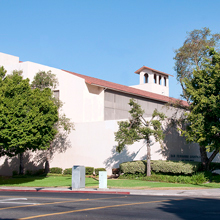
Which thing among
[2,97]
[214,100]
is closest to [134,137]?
[214,100]

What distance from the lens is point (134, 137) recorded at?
25.6 meters

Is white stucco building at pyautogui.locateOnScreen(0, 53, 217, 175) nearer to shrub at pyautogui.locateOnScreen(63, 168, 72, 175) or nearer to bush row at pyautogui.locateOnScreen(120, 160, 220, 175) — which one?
shrub at pyautogui.locateOnScreen(63, 168, 72, 175)

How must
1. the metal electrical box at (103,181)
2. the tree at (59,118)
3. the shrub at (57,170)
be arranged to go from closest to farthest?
1. the metal electrical box at (103,181)
2. the tree at (59,118)
3. the shrub at (57,170)

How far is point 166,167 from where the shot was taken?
2553cm

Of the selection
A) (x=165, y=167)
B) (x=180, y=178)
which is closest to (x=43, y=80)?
(x=165, y=167)

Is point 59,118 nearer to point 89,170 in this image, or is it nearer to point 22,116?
point 89,170

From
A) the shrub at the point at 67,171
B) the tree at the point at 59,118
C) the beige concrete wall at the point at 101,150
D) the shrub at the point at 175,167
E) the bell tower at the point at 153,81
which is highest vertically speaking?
the bell tower at the point at 153,81

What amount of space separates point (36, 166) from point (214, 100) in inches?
869

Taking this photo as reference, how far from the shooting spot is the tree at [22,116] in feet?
76.8

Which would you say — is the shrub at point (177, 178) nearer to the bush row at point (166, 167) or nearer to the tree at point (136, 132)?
the bush row at point (166, 167)

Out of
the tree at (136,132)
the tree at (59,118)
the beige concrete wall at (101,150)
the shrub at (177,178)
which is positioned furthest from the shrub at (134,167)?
the tree at (59,118)

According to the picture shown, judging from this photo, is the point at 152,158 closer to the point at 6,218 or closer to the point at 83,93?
the point at 83,93

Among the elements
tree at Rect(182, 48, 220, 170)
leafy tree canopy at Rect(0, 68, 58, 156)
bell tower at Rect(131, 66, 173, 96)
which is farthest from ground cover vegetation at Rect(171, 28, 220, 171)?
bell tower at Rect(131, 66, 173, 96)

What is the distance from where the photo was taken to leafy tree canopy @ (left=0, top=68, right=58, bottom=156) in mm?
23406
